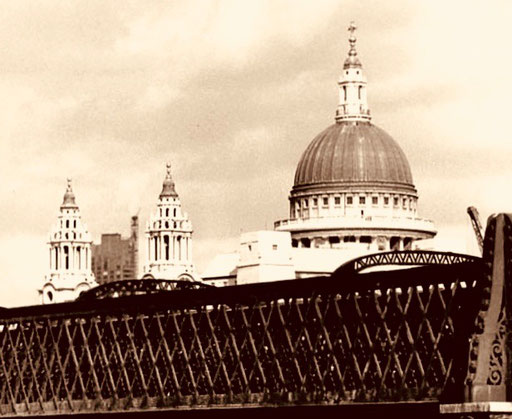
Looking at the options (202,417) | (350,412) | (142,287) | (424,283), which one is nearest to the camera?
(424,283)

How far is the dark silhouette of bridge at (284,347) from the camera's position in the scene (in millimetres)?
61906

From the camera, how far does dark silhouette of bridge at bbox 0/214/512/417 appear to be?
61906mm

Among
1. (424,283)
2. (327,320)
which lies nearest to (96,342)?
(327,320)

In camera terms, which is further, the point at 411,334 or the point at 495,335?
the point at 411,334

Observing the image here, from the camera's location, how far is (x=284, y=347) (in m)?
74.5

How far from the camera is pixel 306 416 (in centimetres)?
7544

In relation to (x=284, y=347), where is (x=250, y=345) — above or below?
above

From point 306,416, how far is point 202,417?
5.04 m

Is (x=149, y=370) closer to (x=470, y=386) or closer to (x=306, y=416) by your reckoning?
(x=306, y=416)

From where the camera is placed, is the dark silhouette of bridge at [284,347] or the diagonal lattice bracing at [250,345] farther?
the diagonal lattice bracing at [250,345]

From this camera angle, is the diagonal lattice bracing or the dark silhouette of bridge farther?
the diagonal lattice bracing

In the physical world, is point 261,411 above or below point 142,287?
below

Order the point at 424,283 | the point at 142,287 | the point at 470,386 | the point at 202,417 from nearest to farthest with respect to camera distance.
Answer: the point at 470,386 < the point at 424,283 < the point at 202,417 < the point at 142,287

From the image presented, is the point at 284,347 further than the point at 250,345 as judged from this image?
No
